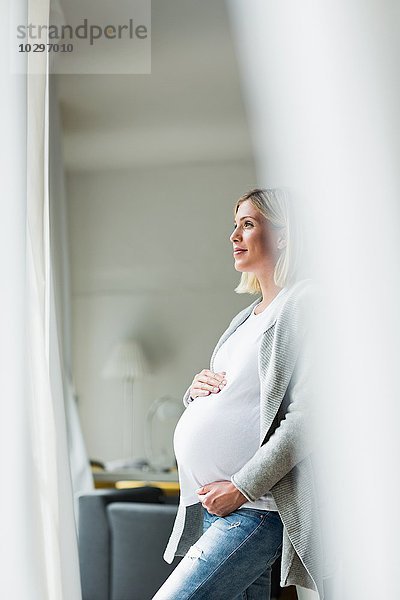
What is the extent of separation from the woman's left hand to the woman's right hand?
19cm

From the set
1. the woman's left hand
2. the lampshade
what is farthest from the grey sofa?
the lampshade

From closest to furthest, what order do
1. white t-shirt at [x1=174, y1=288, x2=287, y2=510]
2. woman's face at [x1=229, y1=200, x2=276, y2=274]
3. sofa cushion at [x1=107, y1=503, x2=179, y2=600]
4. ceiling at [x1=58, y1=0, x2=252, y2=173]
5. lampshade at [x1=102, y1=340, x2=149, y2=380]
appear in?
white t-shirt at [x1=174, y1=288, x2=287, y2=510]
woman's face at [x1=229, y1=200, x2=276, y2=274]
sofa cushion at [x1=107, y1=503, x2=179, y2=600]
ceiling at [x1=58, y1=0, x2=252, y2=173]
lampshade at [x1=102, y1=340, x2=149, y2=380]

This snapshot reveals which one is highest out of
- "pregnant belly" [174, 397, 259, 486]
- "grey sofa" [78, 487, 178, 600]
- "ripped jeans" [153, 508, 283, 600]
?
"pregnant belly" [174, 397, 259, 486]

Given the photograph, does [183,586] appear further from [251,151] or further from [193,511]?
[251,151]

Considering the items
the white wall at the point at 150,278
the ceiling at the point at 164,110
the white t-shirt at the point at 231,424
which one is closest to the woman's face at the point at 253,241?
the white t-shirt at the point at 231,424

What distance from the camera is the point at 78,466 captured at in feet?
15.6

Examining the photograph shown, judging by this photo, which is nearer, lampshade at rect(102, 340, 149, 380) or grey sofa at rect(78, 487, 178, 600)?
grey sofa at rect(78, 487, 178, 600)

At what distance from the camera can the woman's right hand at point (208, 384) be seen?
1.84 m

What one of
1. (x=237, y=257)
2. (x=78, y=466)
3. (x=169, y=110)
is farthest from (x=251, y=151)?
(x=237, y=257)

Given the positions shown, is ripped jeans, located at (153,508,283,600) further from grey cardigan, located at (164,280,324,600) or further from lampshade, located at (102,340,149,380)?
lampshade, located at (102,340,149,380)

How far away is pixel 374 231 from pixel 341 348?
0.64ft

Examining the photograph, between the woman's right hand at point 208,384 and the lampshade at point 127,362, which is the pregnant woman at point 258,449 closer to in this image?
the woman's right hand at point 208,384

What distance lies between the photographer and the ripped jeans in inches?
67.0

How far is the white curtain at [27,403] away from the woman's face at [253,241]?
16.9 inches
